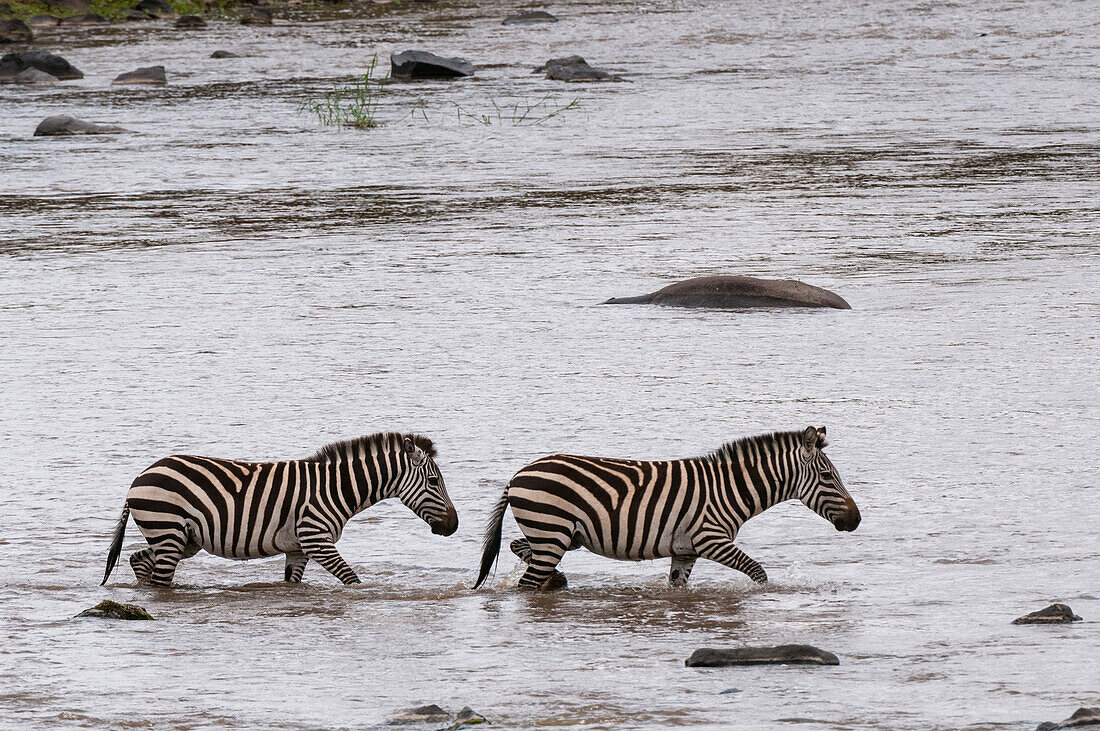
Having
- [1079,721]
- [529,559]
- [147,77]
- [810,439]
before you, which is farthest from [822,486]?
[147,77]

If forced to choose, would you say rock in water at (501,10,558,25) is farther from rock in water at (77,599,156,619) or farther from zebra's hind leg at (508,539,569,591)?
rock in water at (77,599,156,619)

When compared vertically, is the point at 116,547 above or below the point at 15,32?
below

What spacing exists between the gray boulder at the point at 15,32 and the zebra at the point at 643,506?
5003 cm

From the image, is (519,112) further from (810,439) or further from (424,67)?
(810,439)

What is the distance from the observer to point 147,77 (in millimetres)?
43156

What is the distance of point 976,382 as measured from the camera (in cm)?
1246

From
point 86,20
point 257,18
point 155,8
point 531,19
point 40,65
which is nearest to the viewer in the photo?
point 40,65

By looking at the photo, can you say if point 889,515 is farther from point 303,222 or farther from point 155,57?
point 155,57

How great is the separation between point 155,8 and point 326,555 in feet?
198

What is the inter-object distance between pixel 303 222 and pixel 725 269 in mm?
6089

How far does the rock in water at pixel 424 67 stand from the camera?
4269 centimetres

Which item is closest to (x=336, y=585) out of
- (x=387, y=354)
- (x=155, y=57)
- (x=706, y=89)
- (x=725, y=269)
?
(x=387, y=354)

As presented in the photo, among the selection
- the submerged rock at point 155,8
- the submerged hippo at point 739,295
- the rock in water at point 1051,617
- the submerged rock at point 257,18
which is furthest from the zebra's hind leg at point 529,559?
the submerged rock at point 155,8

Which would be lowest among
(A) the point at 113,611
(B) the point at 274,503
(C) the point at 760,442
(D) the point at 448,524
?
(A) the point at 113,611
